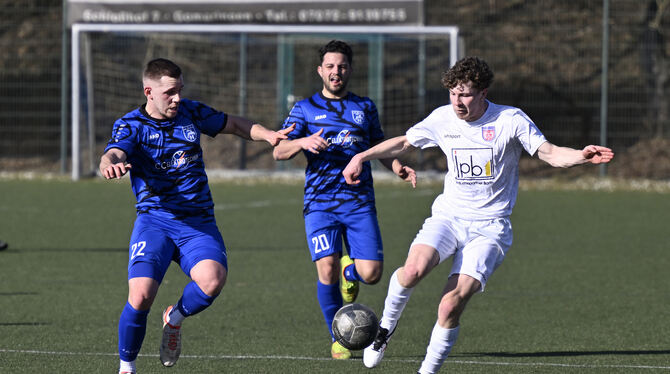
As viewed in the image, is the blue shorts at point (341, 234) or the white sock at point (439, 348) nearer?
the white sock at point (439, 348)

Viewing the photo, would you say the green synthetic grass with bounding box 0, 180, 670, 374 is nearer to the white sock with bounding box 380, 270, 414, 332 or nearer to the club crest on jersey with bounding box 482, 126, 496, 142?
the white sock with bounding box 380, 270, 414, 332

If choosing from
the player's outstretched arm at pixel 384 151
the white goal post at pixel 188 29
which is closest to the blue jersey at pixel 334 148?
the player's outstretched arm at pixel 384 151

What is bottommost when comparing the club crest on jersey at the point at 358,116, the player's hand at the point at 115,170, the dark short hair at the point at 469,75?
the player's hand at the point at 115,170

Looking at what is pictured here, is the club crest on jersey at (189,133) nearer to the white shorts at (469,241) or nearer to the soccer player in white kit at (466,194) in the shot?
the soccer player in white kit at (466,194)

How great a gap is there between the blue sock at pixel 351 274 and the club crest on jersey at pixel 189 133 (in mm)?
1685

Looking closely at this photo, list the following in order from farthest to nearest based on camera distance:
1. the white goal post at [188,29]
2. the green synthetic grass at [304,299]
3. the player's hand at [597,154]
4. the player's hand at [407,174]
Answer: the white goal post at [188,29], the player's hand at [407,174], the green synthetic grass at [304,299], the player's hand at [597,154]

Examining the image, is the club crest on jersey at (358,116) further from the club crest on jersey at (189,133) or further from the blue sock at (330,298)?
the club crest on jersey at (189,133)

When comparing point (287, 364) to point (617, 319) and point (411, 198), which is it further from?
point (411, 198)

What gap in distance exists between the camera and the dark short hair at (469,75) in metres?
5.98

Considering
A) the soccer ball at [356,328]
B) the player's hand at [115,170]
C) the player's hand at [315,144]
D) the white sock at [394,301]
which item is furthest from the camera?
the player's hand at [315,144]

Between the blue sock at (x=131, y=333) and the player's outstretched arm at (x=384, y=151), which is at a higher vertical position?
the player's outstretched arm at (x=384, y=151)

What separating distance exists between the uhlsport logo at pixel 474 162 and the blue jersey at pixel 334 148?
1.17 meters

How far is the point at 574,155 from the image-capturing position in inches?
234

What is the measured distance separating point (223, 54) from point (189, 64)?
2.43ft
